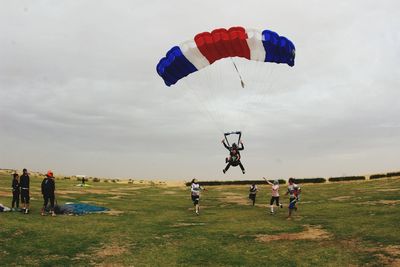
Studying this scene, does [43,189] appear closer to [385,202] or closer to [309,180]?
[385,202]

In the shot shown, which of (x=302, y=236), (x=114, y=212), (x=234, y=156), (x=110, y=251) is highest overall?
(x=234, y=156)

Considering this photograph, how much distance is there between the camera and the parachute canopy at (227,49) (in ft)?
72.0

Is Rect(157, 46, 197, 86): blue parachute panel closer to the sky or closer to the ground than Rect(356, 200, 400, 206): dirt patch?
closer to the sky

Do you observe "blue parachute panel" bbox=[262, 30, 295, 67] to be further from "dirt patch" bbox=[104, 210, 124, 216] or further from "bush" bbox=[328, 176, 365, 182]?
"bush" bbox=[328, 176, 365, 182]

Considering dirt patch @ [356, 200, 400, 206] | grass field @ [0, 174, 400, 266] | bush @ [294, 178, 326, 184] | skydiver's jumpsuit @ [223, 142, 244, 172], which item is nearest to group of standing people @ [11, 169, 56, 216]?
grass field @ [0, 174, 400, 266]

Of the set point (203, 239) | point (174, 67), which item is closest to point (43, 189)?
point (203, 239)

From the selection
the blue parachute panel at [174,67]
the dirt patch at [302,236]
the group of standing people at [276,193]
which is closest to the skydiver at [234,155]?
the group of standing people at [276,193]

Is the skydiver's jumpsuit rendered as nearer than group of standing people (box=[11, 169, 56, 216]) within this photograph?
No

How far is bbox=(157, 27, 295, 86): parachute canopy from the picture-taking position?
2195 centimetres

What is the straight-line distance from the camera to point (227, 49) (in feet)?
73.8

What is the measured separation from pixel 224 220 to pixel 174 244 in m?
6.61

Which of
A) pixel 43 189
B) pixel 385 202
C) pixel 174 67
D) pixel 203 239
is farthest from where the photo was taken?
pixel 385 202

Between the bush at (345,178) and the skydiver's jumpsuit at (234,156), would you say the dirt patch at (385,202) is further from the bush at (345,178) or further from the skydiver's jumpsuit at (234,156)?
the bush at (345,178)

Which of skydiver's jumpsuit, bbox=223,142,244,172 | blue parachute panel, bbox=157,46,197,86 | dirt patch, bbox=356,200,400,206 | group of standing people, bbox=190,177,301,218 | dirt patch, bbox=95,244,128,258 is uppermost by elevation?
blue parachute panel, bbox=157,46,197,86
